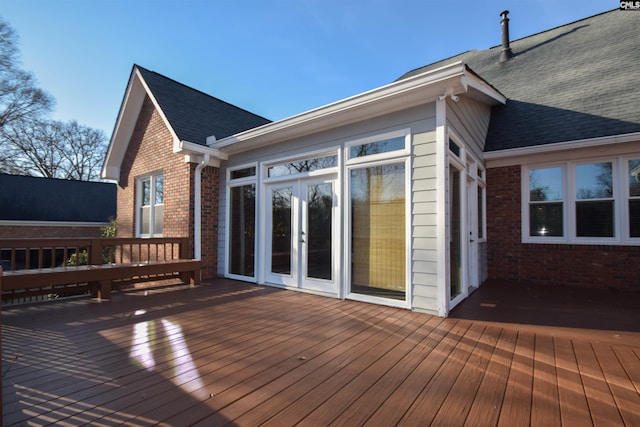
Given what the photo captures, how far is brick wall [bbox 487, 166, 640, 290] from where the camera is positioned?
17.3ft

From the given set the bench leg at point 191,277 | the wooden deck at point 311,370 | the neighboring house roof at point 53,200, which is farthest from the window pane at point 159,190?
the neighboring house roof at point 53,200

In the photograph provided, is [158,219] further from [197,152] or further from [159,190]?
[197,152]

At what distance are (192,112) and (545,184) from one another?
8.29 meters

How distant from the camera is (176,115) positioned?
7.02 m

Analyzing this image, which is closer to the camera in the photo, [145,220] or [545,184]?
[545,184]

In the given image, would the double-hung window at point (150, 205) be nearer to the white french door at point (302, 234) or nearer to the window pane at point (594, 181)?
the white french door at point (302, 234)

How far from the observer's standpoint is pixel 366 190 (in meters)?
4.58

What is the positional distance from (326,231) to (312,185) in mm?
875

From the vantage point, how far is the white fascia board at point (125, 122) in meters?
7.76

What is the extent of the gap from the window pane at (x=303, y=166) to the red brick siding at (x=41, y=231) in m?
15.5

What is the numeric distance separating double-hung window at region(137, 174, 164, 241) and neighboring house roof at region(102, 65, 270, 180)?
143cm

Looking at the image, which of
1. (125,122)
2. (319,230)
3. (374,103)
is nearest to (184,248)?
(319,230)

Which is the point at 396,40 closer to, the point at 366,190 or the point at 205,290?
the point at 366,190

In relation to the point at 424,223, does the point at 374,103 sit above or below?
above
